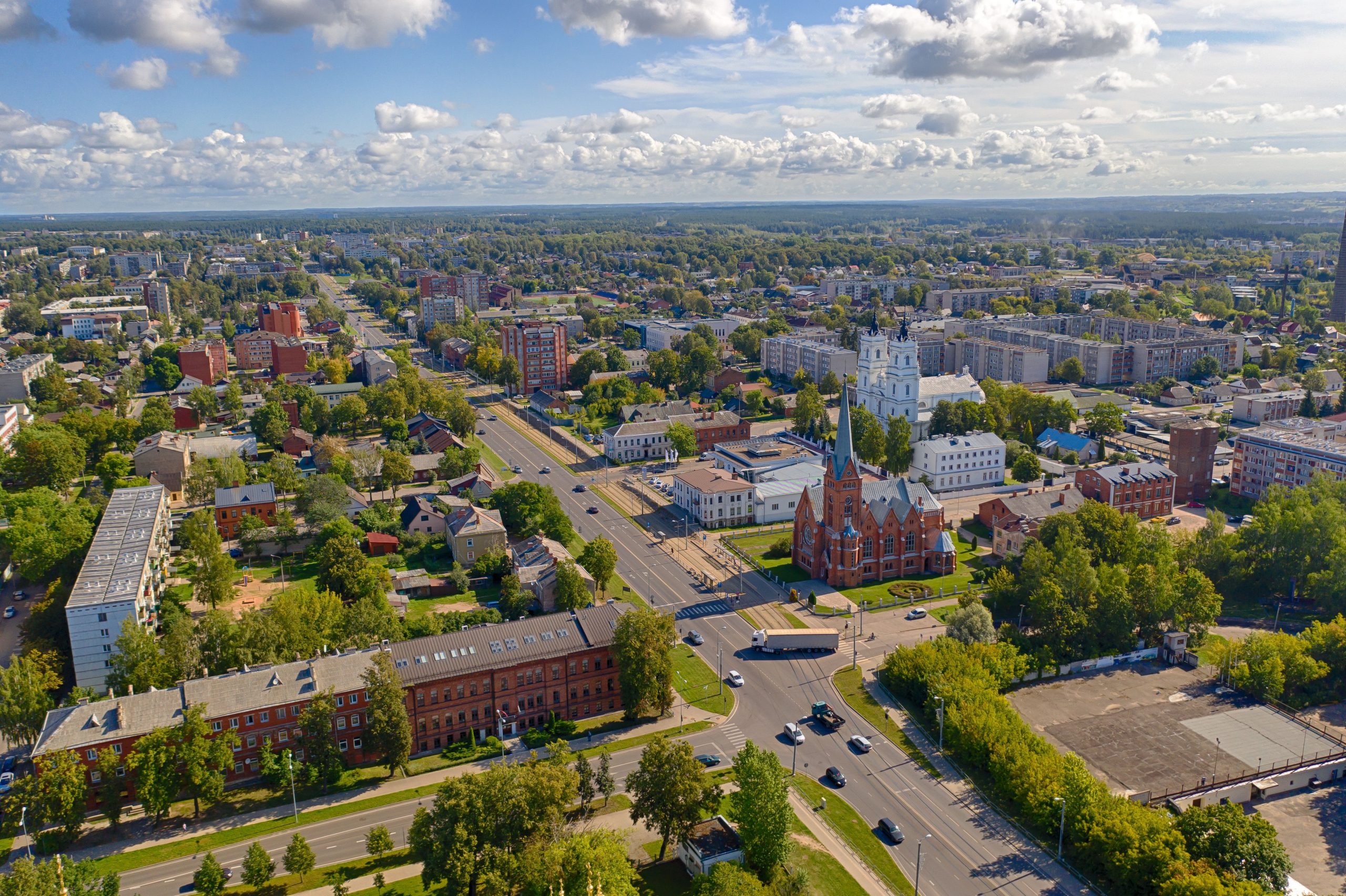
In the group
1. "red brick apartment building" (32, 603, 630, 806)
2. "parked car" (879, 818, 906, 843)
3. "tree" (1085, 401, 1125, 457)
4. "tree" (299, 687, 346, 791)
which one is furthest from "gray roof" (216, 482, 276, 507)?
"tree" (1085, 401, 1125, 457)

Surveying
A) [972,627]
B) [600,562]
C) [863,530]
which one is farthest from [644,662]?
[863,530]

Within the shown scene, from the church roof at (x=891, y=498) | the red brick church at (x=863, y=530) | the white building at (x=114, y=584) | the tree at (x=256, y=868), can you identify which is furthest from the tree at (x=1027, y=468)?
the tree at (x=256, y=868)

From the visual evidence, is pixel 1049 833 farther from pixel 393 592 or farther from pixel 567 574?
pixel 393 592

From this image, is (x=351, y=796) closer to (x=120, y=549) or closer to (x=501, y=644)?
(x=501, y=644)

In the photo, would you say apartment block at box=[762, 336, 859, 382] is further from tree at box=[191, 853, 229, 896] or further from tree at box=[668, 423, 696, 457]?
tree at box=[191, 853, 229, 896]

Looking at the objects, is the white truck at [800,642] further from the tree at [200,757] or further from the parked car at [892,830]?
the tree at [200,757]

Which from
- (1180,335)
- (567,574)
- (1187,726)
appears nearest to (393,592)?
(567,574)
